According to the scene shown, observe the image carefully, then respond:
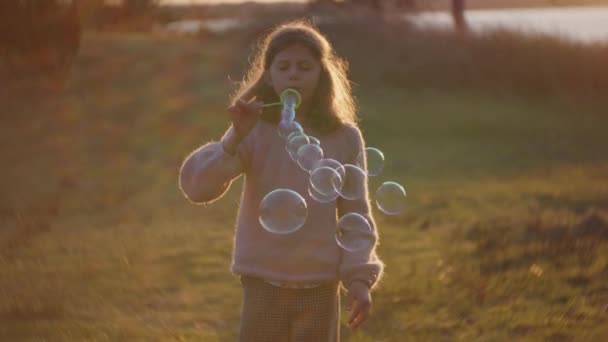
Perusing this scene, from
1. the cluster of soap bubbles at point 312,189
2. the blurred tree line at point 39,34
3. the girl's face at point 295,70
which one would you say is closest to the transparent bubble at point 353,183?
the cluster of soap bubbles at point 312,189

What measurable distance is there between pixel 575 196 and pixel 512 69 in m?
12.6

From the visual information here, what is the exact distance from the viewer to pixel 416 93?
2375 centimetres

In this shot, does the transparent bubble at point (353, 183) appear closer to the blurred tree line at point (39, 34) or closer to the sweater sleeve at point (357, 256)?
the sweater sleeve at point (357, 256)

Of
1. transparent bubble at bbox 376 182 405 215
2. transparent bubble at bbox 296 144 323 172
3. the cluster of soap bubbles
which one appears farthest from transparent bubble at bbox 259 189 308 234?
transparent bubble at bbox 376 182 405 215

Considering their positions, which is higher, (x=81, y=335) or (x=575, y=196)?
(x=81, y=335)

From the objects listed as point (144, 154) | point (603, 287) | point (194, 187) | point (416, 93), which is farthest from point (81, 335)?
point (416, 93)

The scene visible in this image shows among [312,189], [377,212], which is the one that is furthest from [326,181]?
[377,212]

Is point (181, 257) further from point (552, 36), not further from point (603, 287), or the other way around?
point (552, 36)

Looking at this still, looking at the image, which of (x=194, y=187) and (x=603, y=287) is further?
(x=603, y=287)

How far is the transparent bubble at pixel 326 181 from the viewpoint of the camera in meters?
3.69

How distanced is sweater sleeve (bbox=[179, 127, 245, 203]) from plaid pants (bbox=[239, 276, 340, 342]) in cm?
33

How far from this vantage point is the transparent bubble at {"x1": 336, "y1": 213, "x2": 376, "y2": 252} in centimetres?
368

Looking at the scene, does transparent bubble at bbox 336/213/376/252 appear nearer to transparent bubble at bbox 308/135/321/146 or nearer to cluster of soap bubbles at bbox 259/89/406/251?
cluster of soap bubbles at bbox 259/89/406/251

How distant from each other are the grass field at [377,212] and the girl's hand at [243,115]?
2620 mm
